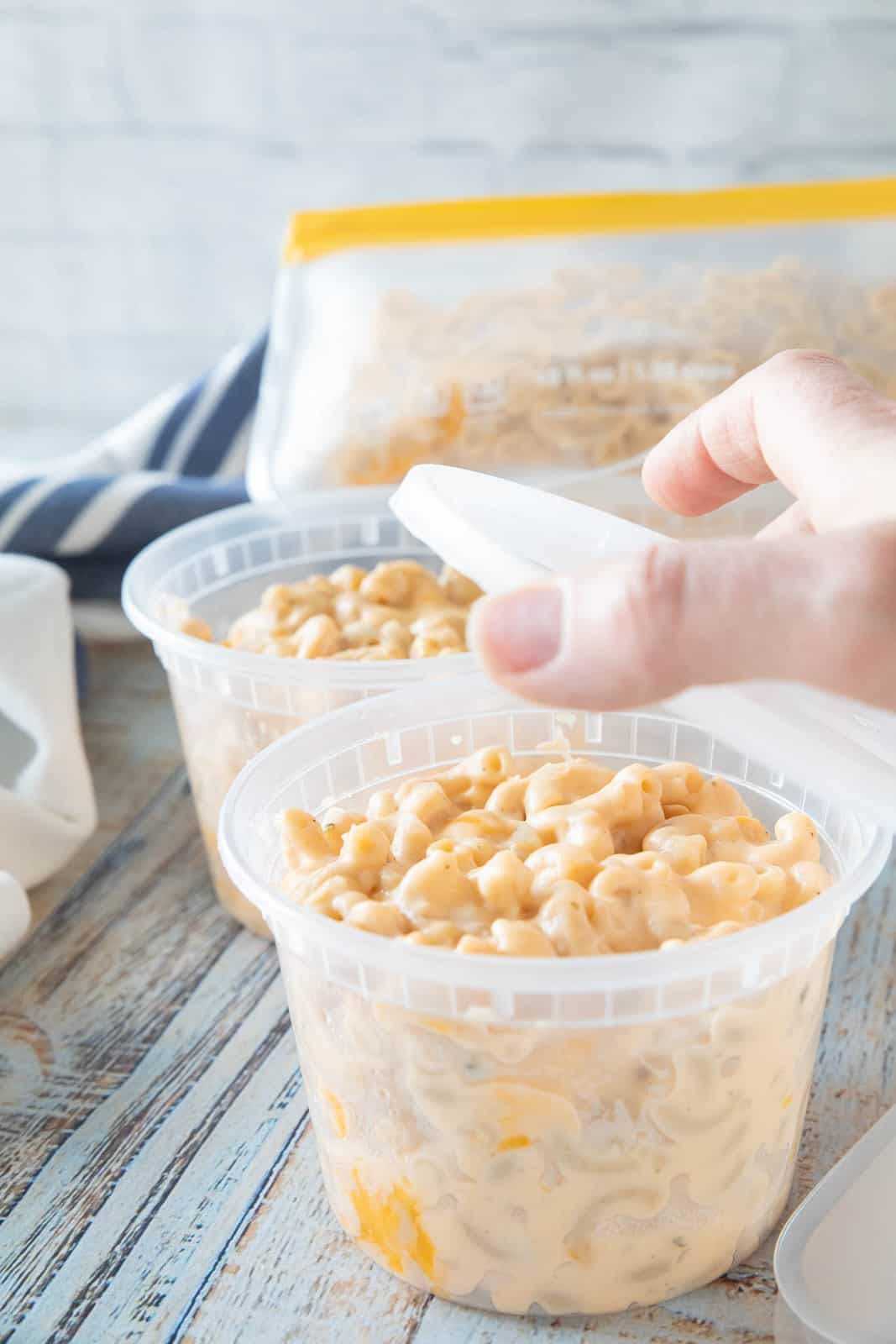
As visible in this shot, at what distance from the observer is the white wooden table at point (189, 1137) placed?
777 millimetres

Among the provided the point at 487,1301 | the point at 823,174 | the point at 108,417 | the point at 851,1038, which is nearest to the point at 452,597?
the point at 851,1038

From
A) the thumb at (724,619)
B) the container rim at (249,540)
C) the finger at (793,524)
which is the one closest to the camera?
the thumb at (724,619)

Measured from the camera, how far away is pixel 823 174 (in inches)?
66.8

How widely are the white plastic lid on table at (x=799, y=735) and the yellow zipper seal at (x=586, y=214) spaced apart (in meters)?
0.72

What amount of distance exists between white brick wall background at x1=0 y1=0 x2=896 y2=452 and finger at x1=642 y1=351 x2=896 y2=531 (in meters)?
0.91

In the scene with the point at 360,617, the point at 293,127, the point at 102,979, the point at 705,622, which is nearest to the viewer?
the point at 705,622

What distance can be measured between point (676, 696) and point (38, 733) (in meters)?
0.72

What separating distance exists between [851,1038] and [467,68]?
50.1 inches

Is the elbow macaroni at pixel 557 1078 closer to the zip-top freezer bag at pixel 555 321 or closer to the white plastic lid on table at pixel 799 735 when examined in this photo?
the white plastic lid on table at pixel 799 735

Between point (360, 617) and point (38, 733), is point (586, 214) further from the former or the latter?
point (38, 733)

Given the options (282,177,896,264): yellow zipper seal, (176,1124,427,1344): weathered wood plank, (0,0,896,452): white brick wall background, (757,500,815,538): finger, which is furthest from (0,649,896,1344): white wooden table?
(0,0,896,452): white brick wall background

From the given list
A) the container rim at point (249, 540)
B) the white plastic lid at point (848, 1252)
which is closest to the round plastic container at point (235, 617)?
the container rim at point (249, 540)

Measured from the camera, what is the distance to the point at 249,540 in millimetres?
1347

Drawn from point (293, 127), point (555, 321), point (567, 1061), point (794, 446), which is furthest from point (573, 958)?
point (293, 127)
